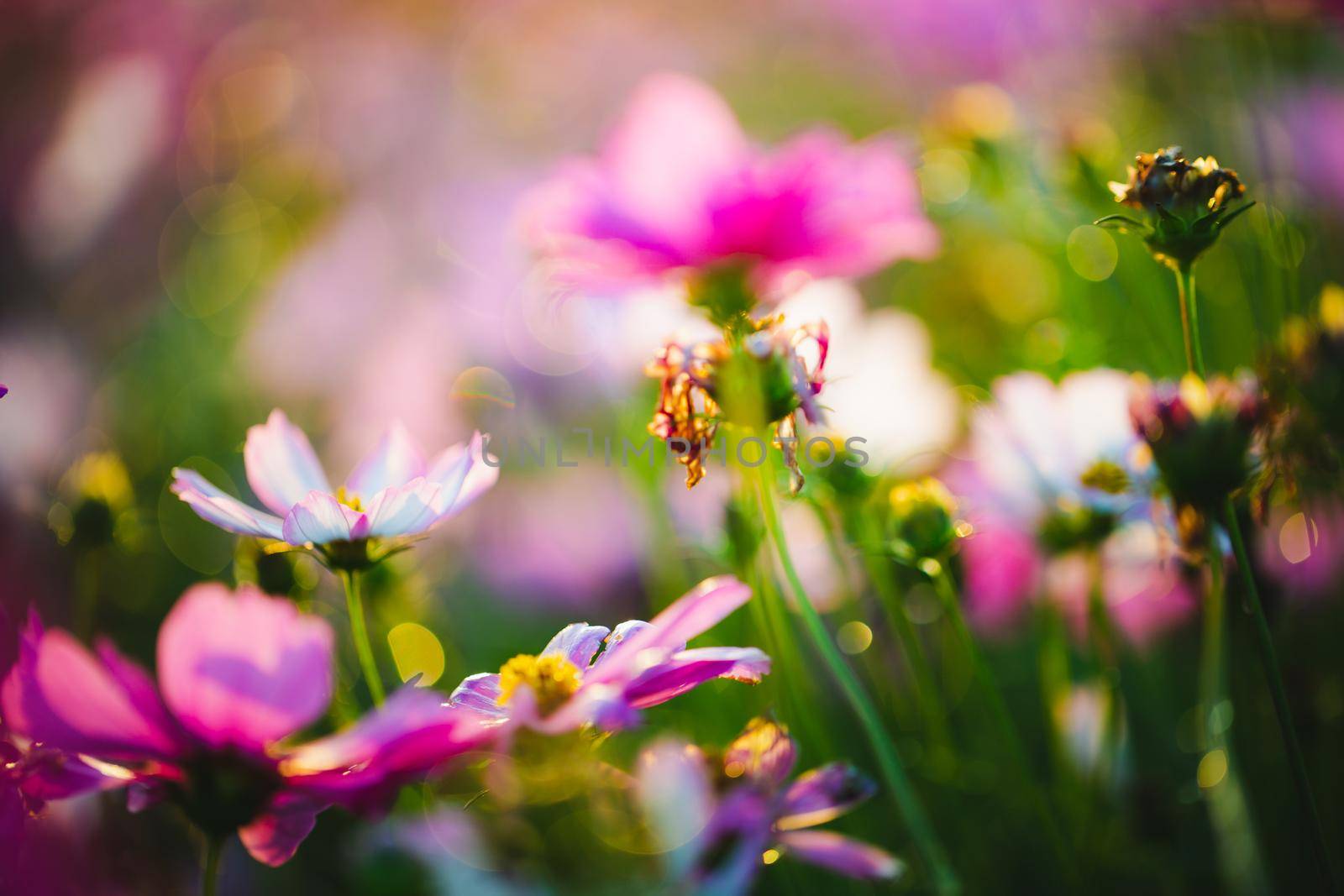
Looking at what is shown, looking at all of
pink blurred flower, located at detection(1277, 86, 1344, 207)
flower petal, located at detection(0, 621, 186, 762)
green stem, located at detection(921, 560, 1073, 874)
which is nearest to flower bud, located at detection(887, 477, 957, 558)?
green stem, located at detection(921, 560, 1073, 874)

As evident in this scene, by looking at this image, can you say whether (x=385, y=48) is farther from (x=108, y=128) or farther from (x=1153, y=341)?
(x=1153, y=341)

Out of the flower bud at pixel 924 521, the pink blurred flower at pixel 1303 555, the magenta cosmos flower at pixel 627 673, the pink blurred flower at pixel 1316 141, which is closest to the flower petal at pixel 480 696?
the magenta cosmos flower at pixel 627 673

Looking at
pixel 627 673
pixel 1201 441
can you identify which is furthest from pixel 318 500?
A: pixel 1201 441

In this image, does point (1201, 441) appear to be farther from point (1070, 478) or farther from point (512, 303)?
point (512, 303)

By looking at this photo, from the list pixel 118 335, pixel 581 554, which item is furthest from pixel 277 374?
pixel 581 554

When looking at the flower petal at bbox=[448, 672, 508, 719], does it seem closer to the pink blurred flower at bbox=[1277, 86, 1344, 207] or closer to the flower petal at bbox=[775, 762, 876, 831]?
the flower petal at bbox=[775, 762, 876, 831]
